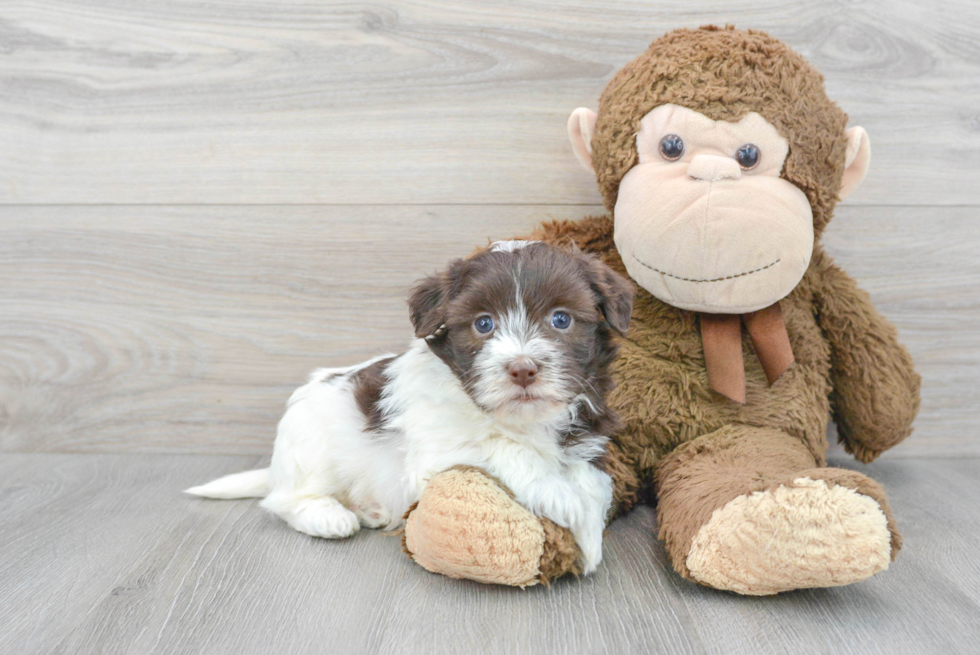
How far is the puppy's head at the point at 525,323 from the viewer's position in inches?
55.0

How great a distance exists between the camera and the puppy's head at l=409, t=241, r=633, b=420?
55.0 inches

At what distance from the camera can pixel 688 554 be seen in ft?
4.76

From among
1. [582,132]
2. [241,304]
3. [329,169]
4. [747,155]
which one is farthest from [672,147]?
[241,304]

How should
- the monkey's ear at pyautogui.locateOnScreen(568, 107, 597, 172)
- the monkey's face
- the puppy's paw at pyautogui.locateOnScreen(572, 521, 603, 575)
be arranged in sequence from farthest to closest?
the monkey's ear at pyautogui.locateOnScreen(568, 107, 597, 172) → the monkey's face → the puppy's paw at pyautogui.locateOnScreen(572, 521, 603, 575)

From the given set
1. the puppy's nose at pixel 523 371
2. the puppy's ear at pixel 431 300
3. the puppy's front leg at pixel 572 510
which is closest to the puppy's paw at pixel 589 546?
the puppy's front leg at pixel 572 510

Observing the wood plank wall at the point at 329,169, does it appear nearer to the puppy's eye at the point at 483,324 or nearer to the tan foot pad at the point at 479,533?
the puppy's eye at the point at 483,324

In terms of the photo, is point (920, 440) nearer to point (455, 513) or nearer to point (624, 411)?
point (624, 411)

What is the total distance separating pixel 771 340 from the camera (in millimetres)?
1843

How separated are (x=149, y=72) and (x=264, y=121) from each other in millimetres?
398

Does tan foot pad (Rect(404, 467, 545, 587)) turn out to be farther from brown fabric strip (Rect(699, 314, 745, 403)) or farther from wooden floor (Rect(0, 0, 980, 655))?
wooden floor (Rect(0, 0, 980, 655))

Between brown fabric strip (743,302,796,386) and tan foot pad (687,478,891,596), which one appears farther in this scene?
brown fabric strip (743,302,796,386)

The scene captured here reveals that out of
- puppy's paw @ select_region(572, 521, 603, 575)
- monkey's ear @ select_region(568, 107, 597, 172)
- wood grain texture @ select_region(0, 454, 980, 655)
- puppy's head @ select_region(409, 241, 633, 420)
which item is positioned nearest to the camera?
wood grain texture @ select_region(0, 454, 980, 655)

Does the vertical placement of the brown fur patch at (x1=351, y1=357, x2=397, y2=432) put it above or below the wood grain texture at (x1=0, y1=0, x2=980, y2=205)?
below

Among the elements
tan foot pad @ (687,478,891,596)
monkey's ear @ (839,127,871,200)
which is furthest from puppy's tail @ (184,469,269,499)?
monkey's ear @ (839,127,871,200)
